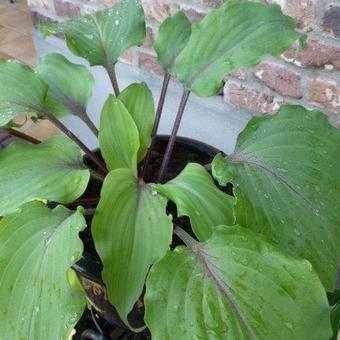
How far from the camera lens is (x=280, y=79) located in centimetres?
104

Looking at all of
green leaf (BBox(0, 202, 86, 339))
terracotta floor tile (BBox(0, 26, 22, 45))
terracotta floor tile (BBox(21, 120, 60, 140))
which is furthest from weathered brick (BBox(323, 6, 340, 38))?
terracotta floor tile (BBox(0, 26, 22, 45))

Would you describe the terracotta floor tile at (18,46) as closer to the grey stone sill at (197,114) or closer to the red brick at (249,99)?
the grey stone sill at (197,114)

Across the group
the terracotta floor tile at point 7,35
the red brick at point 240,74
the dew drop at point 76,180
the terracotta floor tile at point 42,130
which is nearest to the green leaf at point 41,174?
the dew drop at point 76,180

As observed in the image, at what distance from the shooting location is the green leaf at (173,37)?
839mm

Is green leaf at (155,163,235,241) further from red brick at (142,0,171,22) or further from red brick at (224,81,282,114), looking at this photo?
red brick at (142,0,171,22)

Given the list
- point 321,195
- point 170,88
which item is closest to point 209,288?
point 321,195

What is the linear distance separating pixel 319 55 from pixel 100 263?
0.55 metres

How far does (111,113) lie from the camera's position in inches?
31.3

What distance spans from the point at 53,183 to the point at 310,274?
13.9 inches

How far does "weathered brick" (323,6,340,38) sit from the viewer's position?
0.90m

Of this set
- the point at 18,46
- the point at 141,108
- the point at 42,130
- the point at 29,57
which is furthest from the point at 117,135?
the point at 18,46

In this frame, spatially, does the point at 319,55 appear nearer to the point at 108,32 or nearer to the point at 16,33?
the point at 108,32

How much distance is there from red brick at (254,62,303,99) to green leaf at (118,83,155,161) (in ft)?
1.01

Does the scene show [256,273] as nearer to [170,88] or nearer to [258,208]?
[258,208]
